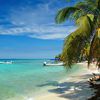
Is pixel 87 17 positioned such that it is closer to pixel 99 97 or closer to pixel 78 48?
pixel 78 48

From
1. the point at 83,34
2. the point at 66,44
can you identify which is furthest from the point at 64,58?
the point at 83,34

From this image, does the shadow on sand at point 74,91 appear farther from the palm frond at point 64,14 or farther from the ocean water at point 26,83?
the palm frond at point 64,14

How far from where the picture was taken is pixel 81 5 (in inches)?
568

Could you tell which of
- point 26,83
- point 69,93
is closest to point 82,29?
point 69,93

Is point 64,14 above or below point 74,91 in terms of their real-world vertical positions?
above

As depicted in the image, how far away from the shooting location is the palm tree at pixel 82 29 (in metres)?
12.6

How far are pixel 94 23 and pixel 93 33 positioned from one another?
1.71 ft

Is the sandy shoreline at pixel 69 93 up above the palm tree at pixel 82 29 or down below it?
below

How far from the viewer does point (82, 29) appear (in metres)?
12.3

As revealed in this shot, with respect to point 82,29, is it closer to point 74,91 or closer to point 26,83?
point 74,91

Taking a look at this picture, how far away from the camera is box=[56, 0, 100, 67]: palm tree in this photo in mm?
12578

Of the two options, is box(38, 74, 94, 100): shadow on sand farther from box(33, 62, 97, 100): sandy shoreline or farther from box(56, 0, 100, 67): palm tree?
box(56, 0, 100, 67): palm tree

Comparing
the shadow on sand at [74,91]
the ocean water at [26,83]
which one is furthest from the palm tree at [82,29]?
the ocean water at [26,83]

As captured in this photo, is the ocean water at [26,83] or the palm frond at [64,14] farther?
the ocean water at [26,83]
